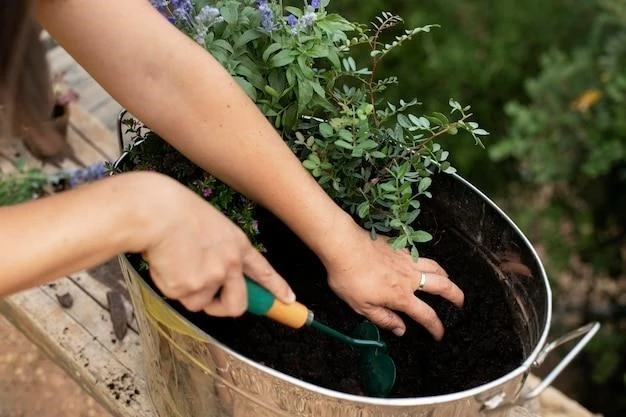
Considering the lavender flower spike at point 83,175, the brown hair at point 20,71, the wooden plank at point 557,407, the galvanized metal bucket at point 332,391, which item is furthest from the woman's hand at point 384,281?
the lavender flower spike at point 83,175

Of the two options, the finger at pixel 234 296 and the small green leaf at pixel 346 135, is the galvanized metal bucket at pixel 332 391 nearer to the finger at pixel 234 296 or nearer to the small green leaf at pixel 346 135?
the finger at pixel 234 296

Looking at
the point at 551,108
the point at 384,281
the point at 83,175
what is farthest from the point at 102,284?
the point at 551,108

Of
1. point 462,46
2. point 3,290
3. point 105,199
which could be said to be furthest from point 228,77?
point 462,46

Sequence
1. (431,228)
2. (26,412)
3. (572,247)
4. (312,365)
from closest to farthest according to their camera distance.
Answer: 1. (312,365)
2. (431,228)
3. (26,412)
4. (572,247)

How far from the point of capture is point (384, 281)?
1236mm

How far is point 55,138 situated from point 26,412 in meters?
0.62

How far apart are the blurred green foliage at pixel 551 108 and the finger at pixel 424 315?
3.66 ft

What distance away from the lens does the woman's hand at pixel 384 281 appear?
4.01 ft

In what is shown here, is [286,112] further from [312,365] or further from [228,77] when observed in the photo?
[312,365]

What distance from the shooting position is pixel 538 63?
8.74 feet

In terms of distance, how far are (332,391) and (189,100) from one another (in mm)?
447

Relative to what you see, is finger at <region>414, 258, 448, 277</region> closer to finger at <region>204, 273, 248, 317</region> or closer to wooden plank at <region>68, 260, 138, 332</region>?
finger at <region>204, 273, 248, 317</region>

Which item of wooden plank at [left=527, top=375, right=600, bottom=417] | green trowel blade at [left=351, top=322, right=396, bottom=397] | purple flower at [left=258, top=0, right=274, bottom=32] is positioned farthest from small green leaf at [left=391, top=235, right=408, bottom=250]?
wooden plank at [left=527, top=375, right=600, bottom=417]

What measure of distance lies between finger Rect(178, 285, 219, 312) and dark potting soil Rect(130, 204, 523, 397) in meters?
0.21
